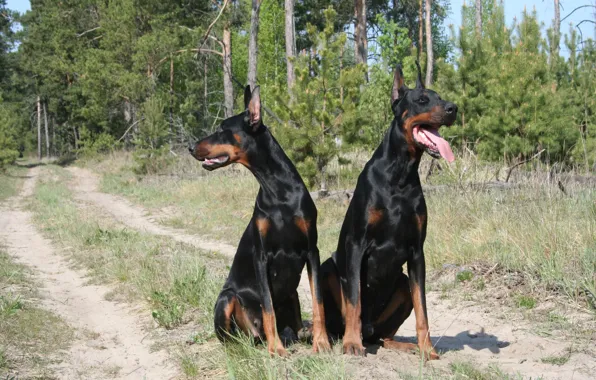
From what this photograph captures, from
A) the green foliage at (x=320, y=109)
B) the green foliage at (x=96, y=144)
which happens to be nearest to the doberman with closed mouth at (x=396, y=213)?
the green foliage at (x=320, y=109)

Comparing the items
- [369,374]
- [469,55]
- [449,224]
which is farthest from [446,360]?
[469,55]

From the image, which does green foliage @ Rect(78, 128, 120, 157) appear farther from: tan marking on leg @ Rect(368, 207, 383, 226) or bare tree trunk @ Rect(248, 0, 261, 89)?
tan marking on leg @ Rect(368, 207, 383, 226)

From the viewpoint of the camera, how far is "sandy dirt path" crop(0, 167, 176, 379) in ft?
14.2

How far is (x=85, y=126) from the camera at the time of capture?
3925cm

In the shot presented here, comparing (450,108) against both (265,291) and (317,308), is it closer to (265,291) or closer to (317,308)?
(317,308)

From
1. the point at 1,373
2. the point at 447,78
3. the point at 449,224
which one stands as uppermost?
the point at 447,78

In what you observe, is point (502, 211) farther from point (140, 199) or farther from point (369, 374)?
point (140, 199)

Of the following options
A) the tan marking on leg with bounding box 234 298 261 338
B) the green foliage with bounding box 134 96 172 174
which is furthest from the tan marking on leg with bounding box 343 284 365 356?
the green foliage with bounding box 134 96 172 174

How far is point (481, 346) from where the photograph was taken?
179 inches

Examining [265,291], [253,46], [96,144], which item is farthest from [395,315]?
[96,144]

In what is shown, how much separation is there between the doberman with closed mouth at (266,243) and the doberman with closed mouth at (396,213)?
0.25 metres

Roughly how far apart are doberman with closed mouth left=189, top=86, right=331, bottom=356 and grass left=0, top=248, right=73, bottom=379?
1.49 meters

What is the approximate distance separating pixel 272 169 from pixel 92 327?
285 cm

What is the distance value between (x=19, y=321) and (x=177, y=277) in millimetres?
1551
